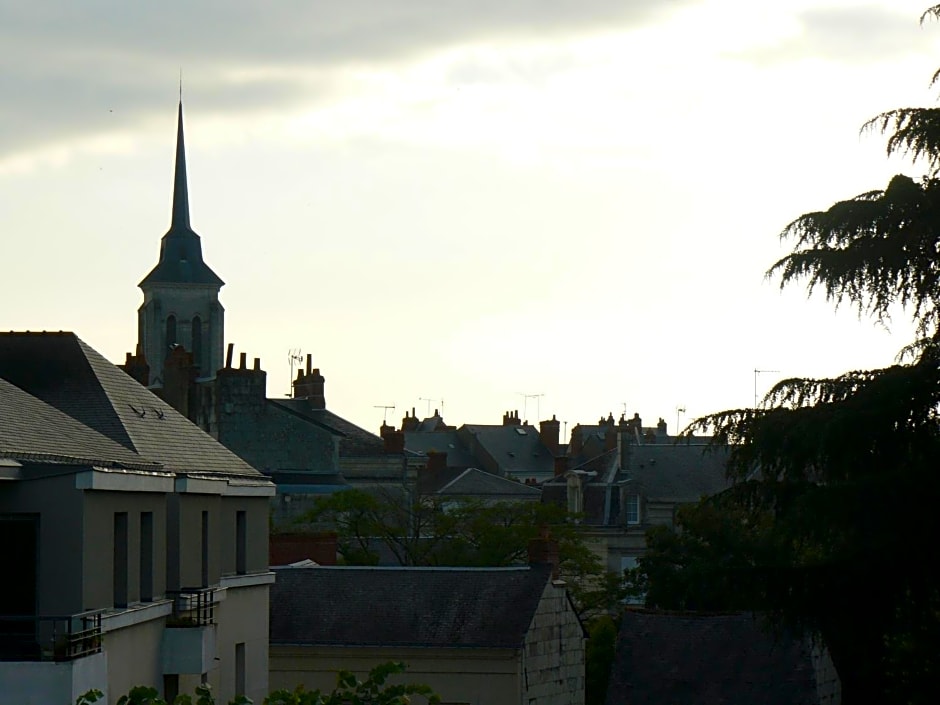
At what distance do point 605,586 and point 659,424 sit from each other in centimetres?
8029

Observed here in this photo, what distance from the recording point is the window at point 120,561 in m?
23.3

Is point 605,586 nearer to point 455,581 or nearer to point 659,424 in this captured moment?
point 455,581

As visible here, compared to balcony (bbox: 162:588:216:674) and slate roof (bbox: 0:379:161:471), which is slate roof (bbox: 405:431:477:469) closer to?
balcony (bbox: 162:588:216:674)

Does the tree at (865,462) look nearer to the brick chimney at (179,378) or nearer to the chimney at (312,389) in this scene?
the brick chimney at (179,378)

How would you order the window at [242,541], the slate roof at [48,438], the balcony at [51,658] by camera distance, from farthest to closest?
the window at [242,541], the slate roof at [48,438], the balcony at [51,658]

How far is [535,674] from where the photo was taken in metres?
37.3

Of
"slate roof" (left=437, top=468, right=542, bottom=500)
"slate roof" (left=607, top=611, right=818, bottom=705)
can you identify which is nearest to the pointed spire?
"slate roof" (left=437, top=468, right=542, bottom=500)

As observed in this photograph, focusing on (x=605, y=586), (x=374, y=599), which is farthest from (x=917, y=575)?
(x=605, y=586)

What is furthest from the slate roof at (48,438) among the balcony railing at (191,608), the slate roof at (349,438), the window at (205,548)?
the slate roof at (349,438)

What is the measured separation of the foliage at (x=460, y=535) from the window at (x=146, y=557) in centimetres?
3234

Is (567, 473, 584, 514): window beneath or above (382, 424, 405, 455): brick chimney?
beneath

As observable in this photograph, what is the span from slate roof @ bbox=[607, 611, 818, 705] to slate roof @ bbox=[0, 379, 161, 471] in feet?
60.6

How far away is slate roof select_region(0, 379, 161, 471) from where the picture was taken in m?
21.9

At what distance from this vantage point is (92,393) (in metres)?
27.0
